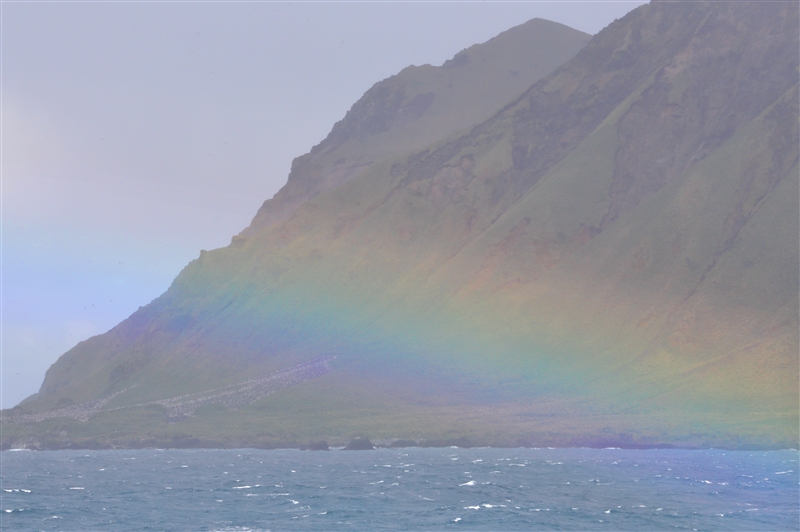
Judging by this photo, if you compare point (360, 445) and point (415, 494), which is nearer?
point (415, 494)

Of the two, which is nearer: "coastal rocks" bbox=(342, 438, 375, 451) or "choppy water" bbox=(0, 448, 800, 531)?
"choppy water" bbox=(0, 448, 800, 531)

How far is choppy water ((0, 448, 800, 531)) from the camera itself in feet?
214

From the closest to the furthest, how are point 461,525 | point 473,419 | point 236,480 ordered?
point 461,525, point 236,480, point 473,419

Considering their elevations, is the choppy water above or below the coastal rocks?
below

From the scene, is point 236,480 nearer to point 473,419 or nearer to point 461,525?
point 461,525

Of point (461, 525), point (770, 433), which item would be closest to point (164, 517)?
point (461, 525)

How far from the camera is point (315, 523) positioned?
65.1 metres

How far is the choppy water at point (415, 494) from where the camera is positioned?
6519 cm

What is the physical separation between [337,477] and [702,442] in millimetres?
83399

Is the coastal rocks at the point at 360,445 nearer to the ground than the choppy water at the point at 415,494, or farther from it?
farther from it

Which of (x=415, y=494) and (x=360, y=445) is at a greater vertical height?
(x=360, y=445)

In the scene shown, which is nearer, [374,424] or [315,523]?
[315,523]

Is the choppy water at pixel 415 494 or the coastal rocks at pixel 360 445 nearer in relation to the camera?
the choppy water at pixel 415 494

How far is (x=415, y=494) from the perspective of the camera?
80.1 m
